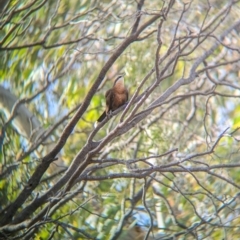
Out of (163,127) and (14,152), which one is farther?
(163,127)

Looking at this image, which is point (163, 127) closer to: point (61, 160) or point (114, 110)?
point (61, 160)

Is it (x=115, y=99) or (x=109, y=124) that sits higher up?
(x=109, y=124)

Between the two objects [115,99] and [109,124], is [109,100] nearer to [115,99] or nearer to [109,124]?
[115,99]

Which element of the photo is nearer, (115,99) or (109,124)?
(115,99)

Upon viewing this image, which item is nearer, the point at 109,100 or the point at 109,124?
the point at 109,100

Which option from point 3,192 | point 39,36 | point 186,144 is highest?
point 39,36

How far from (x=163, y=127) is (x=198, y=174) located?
0.62 m

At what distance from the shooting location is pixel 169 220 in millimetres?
7195

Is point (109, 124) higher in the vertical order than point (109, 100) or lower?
higher

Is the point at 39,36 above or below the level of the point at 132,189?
above

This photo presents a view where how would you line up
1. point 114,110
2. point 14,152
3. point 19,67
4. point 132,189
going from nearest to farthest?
point 114,110, point 132,189, point 14,152, point 19,67

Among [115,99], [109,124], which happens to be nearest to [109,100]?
[115,99]

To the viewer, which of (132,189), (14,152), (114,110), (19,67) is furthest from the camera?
(19,67)

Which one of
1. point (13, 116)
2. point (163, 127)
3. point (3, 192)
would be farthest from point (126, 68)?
point (3, 192)
